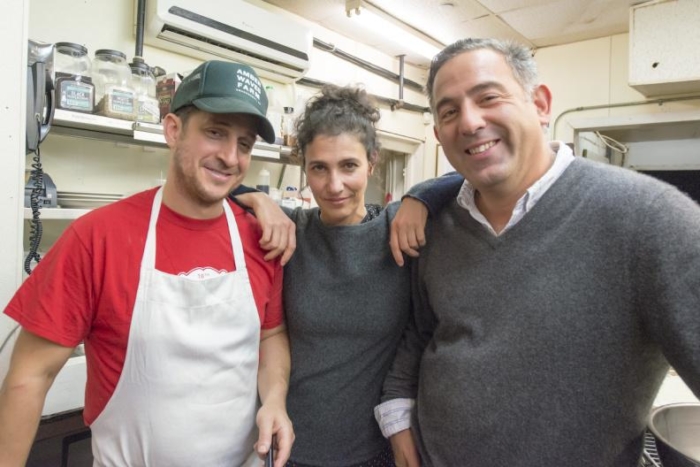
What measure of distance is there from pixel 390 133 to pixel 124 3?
6.84ft

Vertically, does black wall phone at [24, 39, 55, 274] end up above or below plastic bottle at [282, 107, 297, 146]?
below

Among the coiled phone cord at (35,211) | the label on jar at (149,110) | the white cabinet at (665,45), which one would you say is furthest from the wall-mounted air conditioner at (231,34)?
the white cabinet at (665,45)

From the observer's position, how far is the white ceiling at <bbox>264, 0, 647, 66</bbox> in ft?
8.87

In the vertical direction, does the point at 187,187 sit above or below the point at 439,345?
above

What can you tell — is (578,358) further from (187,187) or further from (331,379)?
(187,187)

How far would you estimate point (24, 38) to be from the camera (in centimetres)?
108

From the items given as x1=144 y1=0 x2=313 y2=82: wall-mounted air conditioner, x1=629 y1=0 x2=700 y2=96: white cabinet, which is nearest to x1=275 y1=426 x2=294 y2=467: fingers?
x1=144 y1=0 x2=313 y2=82: wall-mounted air conditioner

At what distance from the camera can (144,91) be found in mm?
1842

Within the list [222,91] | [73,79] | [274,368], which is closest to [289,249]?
[274,368]

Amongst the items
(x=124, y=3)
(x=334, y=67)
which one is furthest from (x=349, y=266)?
(x=334, y=67)

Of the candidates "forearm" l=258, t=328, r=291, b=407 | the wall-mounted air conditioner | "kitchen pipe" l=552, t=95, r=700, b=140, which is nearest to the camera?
"forearm" l=258, t=328, r=291, b=407

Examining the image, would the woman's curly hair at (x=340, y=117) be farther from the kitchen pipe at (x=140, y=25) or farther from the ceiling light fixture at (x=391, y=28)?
the ceiling light fixture at (x=391, y=28)

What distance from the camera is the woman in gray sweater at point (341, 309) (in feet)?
3.80

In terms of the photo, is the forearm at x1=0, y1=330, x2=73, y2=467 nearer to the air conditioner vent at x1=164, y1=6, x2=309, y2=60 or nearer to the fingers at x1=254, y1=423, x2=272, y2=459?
the fingers at x1=254, y1=423, x2=272, y2=459
